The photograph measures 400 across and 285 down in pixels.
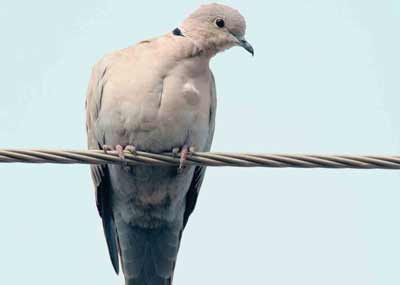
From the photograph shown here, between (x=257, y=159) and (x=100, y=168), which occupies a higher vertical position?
(x=100, y=168)

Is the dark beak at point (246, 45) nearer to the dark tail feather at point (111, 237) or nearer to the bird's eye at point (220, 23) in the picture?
the bird's eye at point (220, 23)

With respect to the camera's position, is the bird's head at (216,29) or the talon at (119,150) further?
the bird's head at (216,29)

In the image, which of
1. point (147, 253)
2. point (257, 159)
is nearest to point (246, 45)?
point (147, 253)

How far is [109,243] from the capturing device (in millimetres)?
8641

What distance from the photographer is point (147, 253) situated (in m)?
8.65

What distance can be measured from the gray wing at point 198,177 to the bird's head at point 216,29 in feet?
0.91

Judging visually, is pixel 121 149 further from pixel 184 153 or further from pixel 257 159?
pixel 257 159

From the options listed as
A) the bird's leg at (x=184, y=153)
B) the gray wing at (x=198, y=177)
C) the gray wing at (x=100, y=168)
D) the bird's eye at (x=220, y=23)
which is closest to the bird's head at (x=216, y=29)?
the bird's eye at (x=220, y=23)

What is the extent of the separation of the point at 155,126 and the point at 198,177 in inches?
40.6

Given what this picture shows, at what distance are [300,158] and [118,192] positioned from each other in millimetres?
2581

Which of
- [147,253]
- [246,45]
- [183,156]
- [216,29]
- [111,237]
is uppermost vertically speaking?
[216,29]

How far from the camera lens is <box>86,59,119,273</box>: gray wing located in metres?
7.96

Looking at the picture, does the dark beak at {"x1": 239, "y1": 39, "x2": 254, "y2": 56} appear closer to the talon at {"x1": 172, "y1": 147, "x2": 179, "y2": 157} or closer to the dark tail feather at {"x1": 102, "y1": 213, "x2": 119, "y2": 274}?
the talon at {"x1": 172, "y1": 147, "x2": 179, "y2": 157}

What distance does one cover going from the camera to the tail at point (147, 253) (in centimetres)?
860
